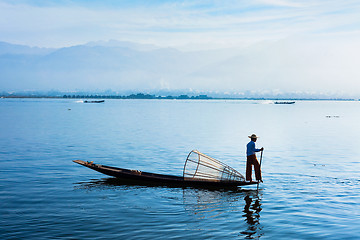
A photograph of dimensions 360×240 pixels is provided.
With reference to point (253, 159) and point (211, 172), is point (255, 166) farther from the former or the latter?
point (211, 172)

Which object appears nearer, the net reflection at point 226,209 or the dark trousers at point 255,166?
the net reflection at point 226,209

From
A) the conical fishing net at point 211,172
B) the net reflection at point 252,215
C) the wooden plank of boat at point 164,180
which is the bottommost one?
the net reflection at point 252,215

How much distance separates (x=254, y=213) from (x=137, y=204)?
5773 mm

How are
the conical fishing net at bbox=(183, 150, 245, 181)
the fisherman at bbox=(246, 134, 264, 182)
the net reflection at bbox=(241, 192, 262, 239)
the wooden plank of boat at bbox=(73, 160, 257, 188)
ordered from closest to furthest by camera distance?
the net reflection at bbox=(241, 192, 262, 239)
the fisherman at bbox=(246, 134, 264, 182)
the wooden plank of boat at bbox=(73, 160, 257, 188)
the conical fishing net at bbox=(183, 150, 245, 181)

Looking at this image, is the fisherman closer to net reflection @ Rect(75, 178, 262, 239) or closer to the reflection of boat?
the reflection of boat

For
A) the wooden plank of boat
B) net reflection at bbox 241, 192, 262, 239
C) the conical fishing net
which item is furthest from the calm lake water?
the conical fishing net

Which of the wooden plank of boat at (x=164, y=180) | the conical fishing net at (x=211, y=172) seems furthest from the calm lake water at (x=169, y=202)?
the conical fishing net at (x=211, y=172)

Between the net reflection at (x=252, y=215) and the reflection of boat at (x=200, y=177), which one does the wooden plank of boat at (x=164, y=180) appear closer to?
the reflection of boat at (x=200, y=177)

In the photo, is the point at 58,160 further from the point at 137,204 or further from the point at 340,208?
the point at 340,208

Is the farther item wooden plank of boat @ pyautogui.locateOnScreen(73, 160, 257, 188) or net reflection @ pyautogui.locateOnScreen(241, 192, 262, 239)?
wooden plank of boat @ pyautogui.locateOnScreen(73, 160, 257, 188)

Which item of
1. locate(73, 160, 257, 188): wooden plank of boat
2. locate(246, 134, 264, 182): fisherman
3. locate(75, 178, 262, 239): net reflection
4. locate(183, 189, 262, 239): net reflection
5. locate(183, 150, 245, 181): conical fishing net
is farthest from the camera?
locate(183, 150, 245, 181): conical fishing net

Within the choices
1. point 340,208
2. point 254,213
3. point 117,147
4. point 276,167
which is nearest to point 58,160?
point 117,147

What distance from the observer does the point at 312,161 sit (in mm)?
35969

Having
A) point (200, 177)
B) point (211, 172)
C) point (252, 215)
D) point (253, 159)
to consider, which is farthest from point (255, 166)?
point (252, 215)
